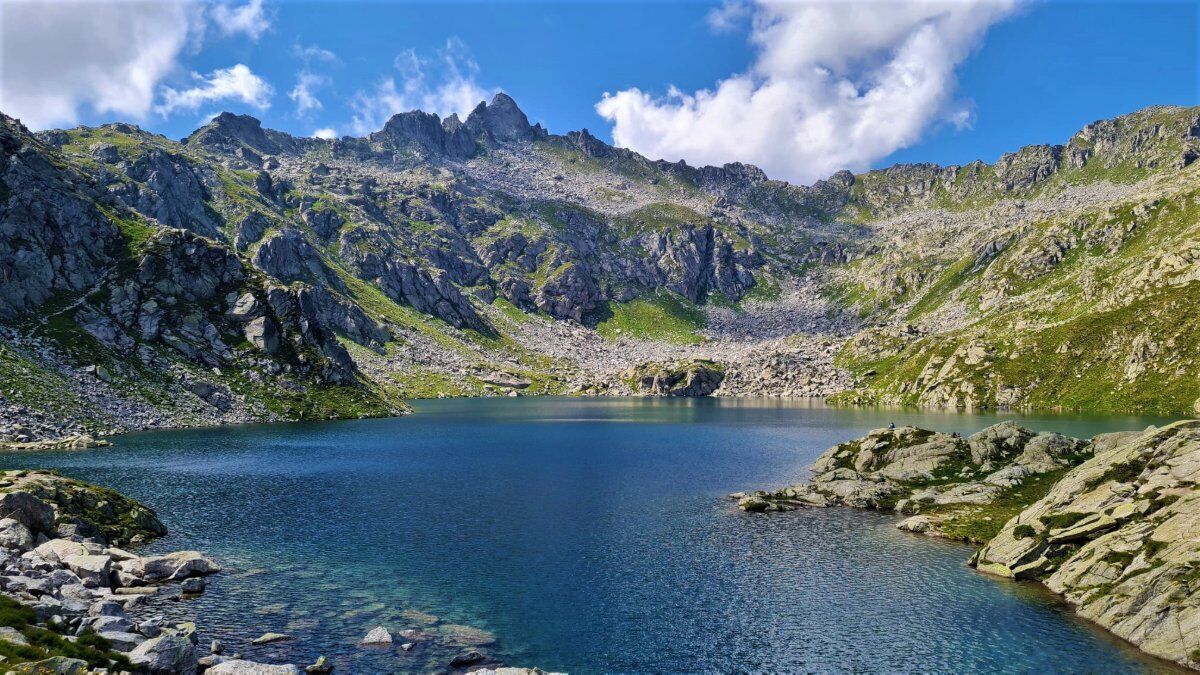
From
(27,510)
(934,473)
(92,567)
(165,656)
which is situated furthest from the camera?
(934,473)

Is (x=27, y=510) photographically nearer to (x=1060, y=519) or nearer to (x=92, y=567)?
(x=92, y=567)

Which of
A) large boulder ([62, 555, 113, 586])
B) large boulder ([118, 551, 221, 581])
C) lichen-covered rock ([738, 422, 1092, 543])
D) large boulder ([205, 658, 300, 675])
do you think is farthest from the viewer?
lichen-covered rock ([738, 422, 1092, 543])

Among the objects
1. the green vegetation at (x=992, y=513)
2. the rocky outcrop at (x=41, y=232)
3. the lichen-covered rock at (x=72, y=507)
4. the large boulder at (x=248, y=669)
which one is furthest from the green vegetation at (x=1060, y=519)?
the rocky outcrop at (x=41, y=232)

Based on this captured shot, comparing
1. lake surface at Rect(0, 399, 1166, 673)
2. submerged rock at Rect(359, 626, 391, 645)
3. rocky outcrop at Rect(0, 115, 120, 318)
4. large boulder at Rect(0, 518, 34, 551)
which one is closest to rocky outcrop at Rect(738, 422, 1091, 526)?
lake surface at Rect(0, 399, 1166, 673)

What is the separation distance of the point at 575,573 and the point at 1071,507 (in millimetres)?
40304

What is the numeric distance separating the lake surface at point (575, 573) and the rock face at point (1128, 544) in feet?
6.30

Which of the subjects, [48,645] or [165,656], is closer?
[48,645]

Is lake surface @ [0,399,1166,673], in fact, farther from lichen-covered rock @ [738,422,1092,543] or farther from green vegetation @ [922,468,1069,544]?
lichen-covered rock @ [738,422,1092,543]

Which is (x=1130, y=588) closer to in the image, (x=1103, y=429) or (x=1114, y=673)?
(x=1114, y=673)

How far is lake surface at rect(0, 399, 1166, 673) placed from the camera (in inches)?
1464

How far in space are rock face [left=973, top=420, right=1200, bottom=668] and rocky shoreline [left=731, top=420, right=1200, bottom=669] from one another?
76 millimetres

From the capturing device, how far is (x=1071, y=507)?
172 ft

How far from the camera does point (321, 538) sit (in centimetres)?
6153

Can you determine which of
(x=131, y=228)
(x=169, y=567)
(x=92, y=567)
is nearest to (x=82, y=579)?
(x=92, y=567)
